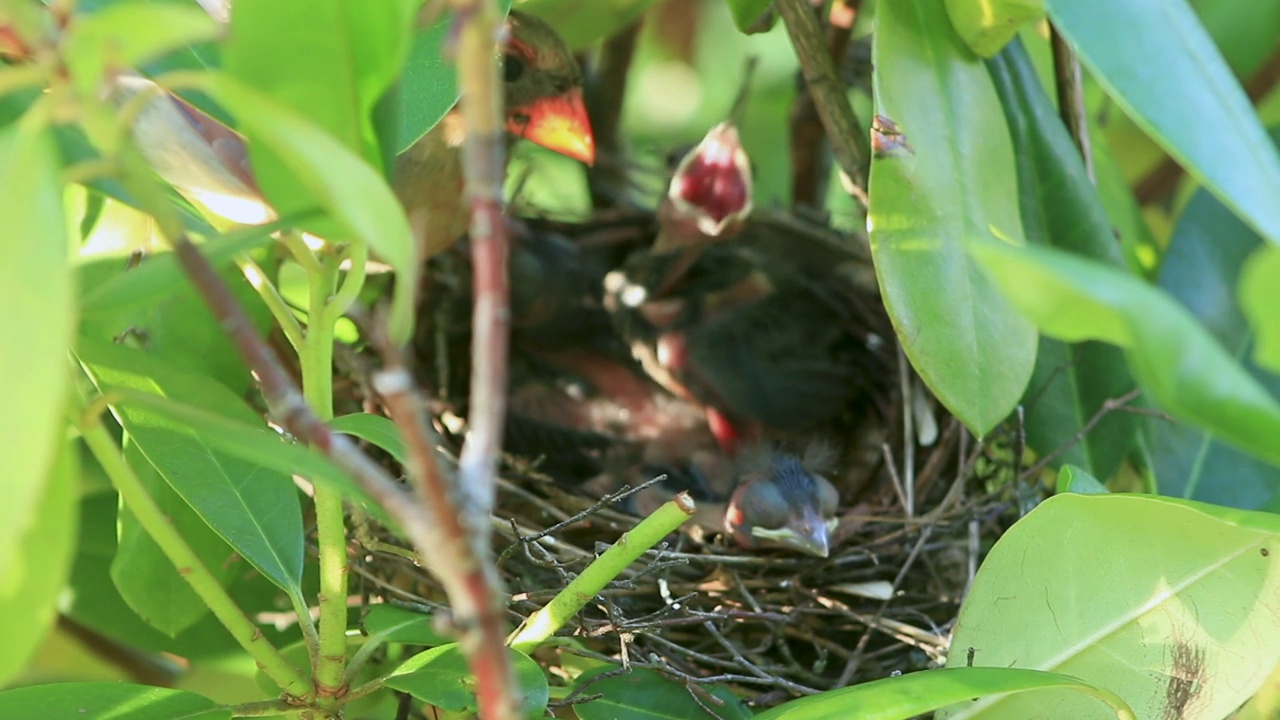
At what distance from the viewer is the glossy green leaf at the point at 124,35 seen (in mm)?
487

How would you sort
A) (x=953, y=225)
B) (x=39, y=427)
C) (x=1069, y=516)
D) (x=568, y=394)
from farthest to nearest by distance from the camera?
(x=568, y=394)
(x=953, y=225)
(x=1069, y=516)
(x=39, y=427)

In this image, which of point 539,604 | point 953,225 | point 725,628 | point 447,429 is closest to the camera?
point 953,225

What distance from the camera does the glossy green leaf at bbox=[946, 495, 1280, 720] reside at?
2.78 feet

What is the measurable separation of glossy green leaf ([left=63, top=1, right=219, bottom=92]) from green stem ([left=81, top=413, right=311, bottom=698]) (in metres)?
0.23

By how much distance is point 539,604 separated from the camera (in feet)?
3.80

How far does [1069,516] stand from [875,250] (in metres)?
0.24

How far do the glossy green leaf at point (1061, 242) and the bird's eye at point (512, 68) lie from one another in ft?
1.99

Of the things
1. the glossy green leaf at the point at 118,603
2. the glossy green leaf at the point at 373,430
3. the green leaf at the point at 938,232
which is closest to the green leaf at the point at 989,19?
the green leaf at the point at 938,232

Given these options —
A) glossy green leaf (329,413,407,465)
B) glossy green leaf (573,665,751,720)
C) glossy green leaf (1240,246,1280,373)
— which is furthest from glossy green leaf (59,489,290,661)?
glossy green leaf (1240,246,1280,373)

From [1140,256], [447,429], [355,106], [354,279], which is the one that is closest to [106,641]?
[447,429]

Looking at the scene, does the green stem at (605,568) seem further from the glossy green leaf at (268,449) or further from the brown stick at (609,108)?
the brown stick at (609,108)

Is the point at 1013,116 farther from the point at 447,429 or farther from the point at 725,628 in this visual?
the point at 447,429

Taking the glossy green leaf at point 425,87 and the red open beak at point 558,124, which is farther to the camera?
the red open beak at point 558,124

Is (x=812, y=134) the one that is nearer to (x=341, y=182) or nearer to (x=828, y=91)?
(x=828, y=91)
